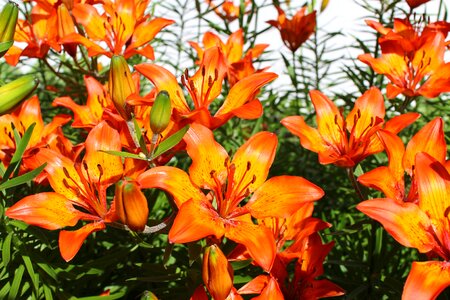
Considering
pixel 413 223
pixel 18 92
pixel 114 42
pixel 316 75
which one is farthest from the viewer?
pixel 316 75

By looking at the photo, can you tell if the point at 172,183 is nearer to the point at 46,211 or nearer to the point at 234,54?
the point at 46,211

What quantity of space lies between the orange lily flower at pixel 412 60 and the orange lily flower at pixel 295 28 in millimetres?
335

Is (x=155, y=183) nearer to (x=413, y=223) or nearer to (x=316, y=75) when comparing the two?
(x=413, y=223)

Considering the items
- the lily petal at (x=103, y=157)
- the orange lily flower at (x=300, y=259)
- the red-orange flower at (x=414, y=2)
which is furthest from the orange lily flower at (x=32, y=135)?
the red-orange flower at (x=414, y=2)

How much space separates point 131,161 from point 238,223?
0.74 feet

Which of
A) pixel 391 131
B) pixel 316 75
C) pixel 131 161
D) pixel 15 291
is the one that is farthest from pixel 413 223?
pixel 316 75

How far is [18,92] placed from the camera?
2.78 feet

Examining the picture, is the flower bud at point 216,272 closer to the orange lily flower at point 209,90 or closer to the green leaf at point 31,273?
the orange lily flower at point 209,90

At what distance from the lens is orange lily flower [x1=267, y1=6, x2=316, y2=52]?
1828 mm

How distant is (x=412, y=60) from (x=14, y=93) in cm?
106

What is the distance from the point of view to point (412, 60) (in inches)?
60.8

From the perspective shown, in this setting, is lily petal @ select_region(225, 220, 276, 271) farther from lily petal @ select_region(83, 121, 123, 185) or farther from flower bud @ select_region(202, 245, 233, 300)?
lily petal @ select_region(83, 121, 123, 185)

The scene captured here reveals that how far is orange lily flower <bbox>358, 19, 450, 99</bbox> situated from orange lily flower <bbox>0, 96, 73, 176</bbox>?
0.73 metres

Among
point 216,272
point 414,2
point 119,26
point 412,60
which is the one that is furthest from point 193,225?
point 414,2
